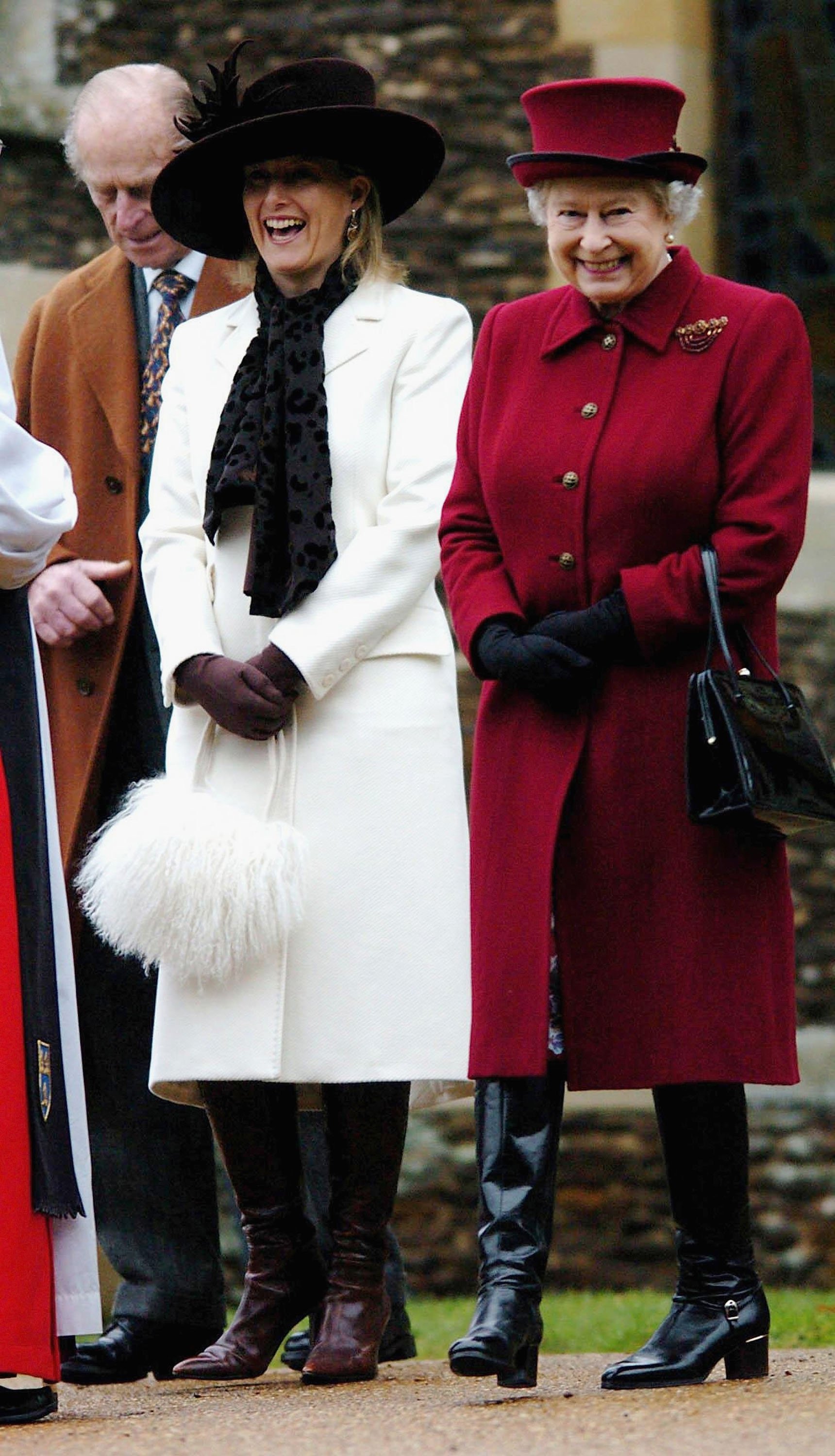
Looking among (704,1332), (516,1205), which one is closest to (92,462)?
(516,1205)

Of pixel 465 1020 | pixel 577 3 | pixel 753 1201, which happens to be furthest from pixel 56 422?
pixel 753 1201

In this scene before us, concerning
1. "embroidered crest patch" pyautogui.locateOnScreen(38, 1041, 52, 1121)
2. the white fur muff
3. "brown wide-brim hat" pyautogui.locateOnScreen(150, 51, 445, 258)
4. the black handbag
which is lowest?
"embroidered crest patch" pyautogui.locateOnScreen(38, 1041, 52, 1121)

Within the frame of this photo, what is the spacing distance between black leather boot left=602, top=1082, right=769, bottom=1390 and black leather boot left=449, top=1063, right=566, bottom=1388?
0.18 m

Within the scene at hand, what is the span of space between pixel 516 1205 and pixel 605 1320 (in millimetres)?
3299

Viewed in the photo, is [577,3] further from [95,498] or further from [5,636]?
[5,636]

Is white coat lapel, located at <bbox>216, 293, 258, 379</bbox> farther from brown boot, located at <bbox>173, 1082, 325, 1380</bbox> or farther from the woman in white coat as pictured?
brown boot, located at <bbox>173, 1082, 325, 1380</bbox>

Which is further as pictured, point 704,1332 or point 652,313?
point 652,313

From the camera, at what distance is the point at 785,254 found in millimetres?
10023

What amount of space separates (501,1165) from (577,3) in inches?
235

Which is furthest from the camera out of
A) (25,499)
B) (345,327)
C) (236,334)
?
(236,334)

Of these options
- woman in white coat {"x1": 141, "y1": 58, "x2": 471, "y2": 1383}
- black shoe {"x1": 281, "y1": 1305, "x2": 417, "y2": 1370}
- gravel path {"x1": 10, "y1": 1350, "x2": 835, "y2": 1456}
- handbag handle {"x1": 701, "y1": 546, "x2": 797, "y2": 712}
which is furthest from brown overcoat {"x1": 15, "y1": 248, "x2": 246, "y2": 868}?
handbag handle {"x1": 701, "y1": 546, "x2": 797, "y2": 712}

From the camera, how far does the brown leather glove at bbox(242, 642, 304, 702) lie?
191 inches

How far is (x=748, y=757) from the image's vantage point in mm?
4246

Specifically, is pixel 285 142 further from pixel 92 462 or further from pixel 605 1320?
pixel 605 1320
